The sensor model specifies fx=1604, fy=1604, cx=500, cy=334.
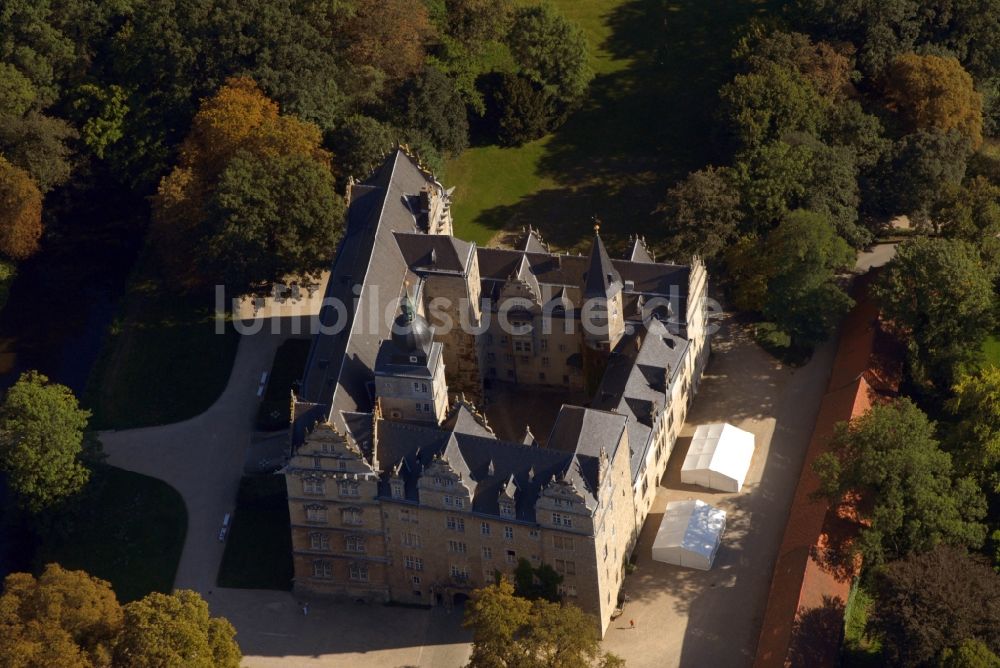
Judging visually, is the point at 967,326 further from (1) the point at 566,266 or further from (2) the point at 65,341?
(2) the point at 65,341

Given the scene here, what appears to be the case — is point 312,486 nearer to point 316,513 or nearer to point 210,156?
point 316,513

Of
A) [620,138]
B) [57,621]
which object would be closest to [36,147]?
[620,138]

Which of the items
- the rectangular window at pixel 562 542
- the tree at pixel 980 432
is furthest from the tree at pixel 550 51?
the rectangular window at pixel 562 542

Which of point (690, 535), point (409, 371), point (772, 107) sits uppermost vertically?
point (772, 107)

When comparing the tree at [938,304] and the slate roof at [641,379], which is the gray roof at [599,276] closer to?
the slate roof at [641,379]

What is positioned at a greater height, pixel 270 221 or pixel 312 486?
pixel 270 221

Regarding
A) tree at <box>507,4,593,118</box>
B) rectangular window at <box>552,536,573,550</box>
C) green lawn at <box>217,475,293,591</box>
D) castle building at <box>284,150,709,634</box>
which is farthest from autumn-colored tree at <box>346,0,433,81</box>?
rectangular window at <box>552,536,573,550</box>

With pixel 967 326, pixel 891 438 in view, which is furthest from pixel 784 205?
pixel 891 438
